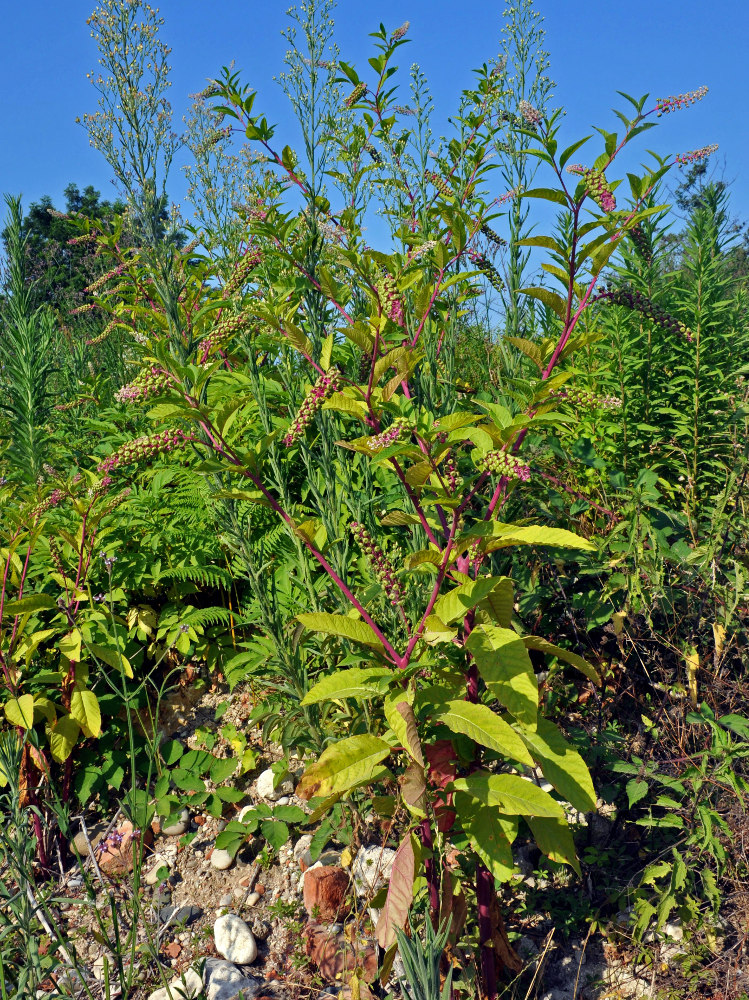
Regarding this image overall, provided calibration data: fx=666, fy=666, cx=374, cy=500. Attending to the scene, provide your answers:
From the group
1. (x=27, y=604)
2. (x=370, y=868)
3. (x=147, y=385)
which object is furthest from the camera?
(x=27, y=604)

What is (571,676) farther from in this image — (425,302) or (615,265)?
(615,265)

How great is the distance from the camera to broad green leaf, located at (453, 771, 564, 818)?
144cm

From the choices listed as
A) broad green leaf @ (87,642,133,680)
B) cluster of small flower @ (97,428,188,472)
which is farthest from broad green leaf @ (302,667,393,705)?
broad green leaf @ (87,642,133,680)

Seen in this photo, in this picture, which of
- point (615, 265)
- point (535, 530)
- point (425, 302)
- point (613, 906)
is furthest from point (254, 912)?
point (615, 265)

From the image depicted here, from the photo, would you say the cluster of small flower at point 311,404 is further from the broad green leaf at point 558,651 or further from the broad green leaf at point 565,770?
the broad green leaf at point 565,770

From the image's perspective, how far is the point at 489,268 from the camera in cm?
231

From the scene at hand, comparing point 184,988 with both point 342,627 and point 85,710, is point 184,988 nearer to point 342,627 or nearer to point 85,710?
point 85,710

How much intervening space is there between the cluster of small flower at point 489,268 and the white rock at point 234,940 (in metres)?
2.27

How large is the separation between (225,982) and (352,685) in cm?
104

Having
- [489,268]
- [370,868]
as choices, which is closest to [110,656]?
[370,868]

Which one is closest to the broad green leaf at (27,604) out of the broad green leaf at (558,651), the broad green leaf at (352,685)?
the broad green leaf at (352,685)

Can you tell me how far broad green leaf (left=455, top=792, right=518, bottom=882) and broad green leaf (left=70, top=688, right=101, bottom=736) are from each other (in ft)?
5.01

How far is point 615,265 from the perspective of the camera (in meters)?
3.31

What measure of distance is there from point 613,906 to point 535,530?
1304mm
